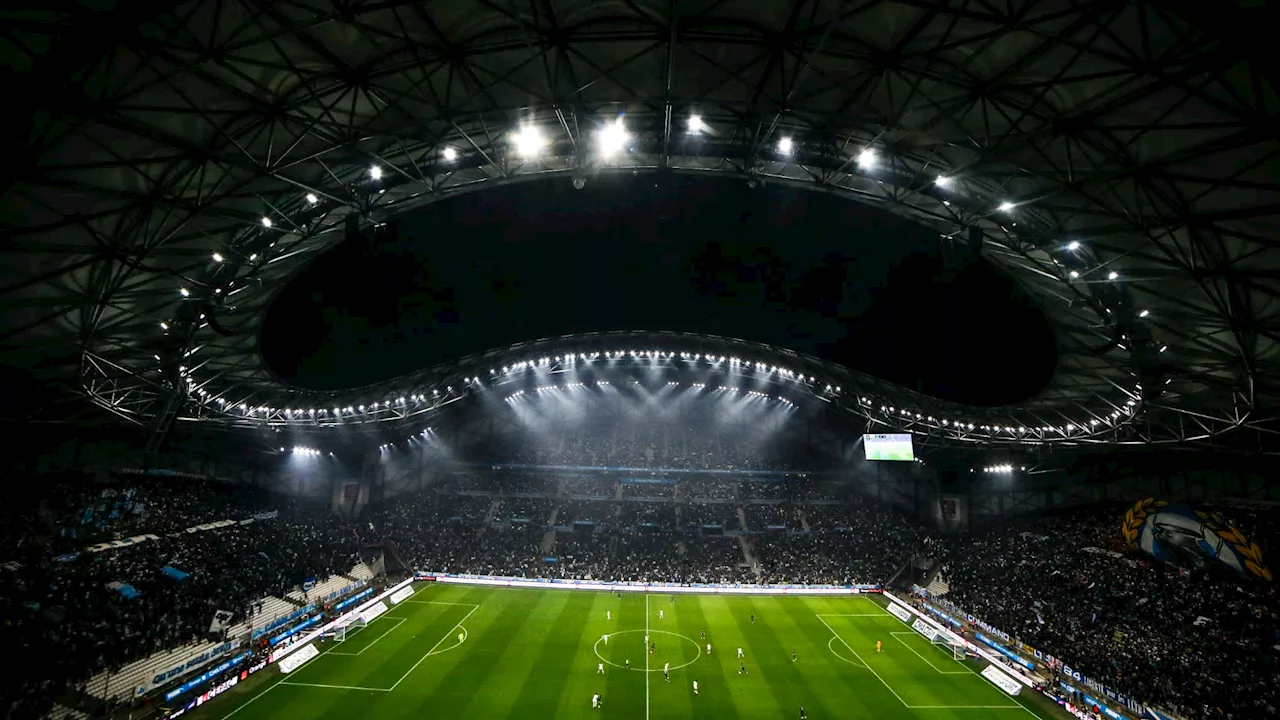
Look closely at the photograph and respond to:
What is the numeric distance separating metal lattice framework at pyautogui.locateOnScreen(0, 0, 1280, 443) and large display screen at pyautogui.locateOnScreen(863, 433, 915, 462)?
23.7 meters

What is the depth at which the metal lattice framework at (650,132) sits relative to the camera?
503 inches

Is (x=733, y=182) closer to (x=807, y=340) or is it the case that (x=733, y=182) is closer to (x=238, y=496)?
(x=807, y=340)

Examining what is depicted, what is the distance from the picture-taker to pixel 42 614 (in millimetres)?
26891

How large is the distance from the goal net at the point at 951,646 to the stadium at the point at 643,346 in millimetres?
198

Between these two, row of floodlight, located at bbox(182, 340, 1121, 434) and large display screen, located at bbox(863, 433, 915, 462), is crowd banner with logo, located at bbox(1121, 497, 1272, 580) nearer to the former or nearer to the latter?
row of floodlight, located at bbox(182, 340, 1121, 434)

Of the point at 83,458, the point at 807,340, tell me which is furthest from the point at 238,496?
the point at 807,340

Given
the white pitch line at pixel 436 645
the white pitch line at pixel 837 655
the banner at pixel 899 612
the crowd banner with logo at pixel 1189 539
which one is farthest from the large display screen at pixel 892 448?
the white pitch line at pixel 436 645

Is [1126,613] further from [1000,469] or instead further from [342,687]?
[342,687]

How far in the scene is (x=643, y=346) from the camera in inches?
2018

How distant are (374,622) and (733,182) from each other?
33.8 m

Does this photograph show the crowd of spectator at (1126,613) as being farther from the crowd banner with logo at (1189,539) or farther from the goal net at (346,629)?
the goal net at (346,629)

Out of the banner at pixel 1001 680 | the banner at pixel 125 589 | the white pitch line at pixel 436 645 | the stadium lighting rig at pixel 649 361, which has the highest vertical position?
the stadium lighting rig at pixel 649 361

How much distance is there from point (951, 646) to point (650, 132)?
33.7m

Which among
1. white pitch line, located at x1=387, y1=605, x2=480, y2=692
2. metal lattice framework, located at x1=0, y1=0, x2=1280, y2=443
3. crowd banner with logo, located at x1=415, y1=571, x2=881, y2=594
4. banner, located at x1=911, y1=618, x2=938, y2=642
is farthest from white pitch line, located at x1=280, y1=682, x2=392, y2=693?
banner, located at x1=911, y1=618, x2=938, y2=642
